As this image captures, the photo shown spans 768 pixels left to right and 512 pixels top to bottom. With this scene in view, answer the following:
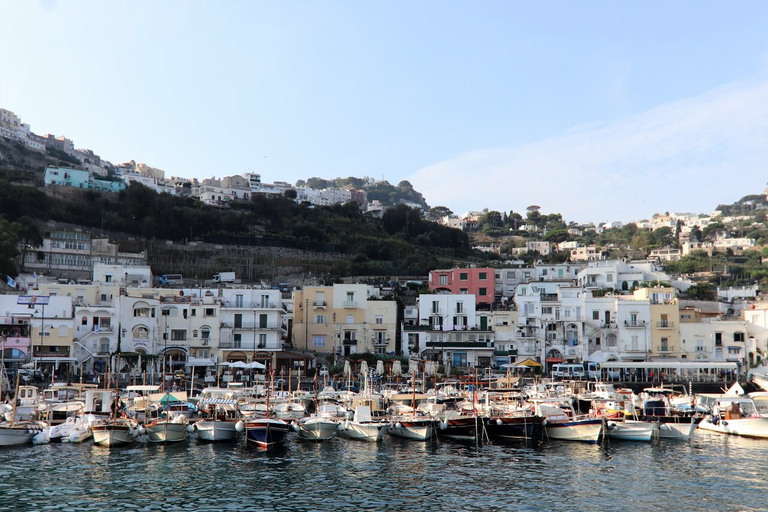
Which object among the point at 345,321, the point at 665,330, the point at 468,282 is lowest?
the point at 665,330

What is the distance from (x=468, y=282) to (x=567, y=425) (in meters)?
39.1

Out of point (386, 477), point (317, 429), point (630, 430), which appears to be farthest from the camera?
point (630, 430)

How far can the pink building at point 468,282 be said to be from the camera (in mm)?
79125

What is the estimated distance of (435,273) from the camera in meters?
81.3

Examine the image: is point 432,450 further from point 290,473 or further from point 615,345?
point 615,345

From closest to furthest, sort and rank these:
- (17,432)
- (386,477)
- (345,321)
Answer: (386,477) < (17,432) < (345,321)

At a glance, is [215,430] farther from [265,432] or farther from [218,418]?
[265,432]

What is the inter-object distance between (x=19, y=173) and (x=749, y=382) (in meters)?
104

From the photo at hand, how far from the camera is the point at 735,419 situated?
148 feet

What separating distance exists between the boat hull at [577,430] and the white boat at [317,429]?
12.0 metres

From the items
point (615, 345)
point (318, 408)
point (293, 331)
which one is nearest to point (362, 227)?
point (293, 331)

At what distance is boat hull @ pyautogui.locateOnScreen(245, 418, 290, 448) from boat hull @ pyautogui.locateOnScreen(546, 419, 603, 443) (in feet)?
48.2

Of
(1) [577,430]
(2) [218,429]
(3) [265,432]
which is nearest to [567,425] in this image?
(1) [577,430]

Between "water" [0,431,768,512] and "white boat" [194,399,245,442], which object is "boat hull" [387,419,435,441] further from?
"white boat" [194,399,245,442]
